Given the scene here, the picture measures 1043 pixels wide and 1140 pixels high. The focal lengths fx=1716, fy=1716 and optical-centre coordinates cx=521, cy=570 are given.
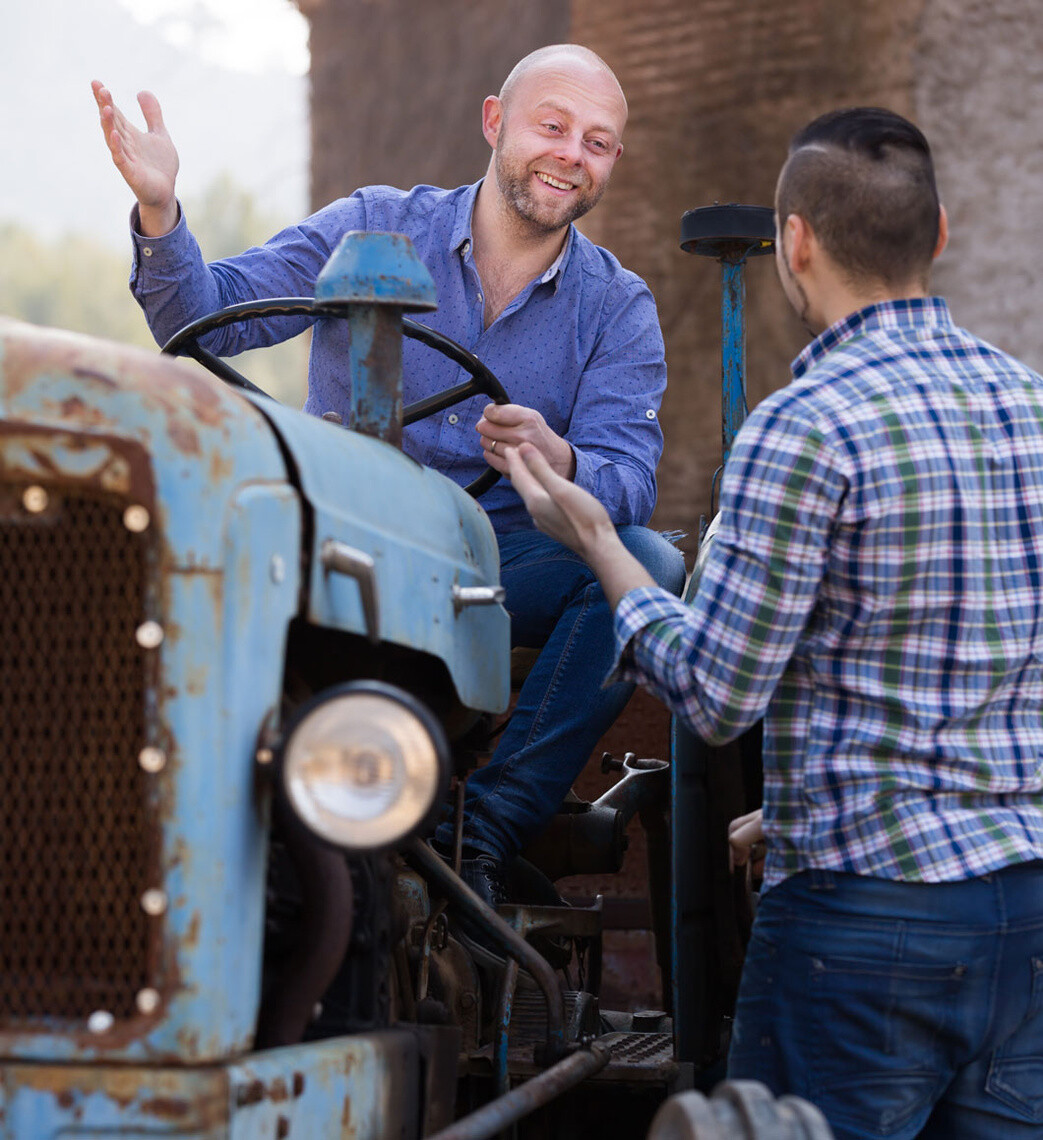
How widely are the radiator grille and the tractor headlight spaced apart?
0.15m

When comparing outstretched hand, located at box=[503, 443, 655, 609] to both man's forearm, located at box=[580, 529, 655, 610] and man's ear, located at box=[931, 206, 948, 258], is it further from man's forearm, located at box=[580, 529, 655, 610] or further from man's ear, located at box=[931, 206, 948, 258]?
man's ear, located at box=[931, 206, 948, 258]

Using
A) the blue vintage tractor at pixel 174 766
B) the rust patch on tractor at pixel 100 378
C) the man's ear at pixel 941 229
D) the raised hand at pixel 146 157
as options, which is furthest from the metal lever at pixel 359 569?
the raised hand at pixel 146 157

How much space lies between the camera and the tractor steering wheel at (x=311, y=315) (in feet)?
7.79

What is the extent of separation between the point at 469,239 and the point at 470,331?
0.66ft

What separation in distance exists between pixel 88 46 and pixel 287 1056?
83.7 meters

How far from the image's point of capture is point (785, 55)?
24.2ft

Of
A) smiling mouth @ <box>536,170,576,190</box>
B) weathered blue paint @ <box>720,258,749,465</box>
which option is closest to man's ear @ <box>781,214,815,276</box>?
weathered blue paint @ <box>720,258,749,465</box>

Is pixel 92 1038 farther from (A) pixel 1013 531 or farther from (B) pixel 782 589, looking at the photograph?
(A) pixel 1013 531

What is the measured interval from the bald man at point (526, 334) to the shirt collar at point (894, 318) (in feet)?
1.98

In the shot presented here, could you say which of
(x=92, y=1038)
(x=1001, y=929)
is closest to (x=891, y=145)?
(x=1001, y=929)

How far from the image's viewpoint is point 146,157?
2.79m

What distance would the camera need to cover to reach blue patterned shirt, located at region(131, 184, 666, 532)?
2.99m

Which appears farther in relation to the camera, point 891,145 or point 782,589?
point 891,145

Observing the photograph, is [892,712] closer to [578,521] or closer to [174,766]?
[578,521]
